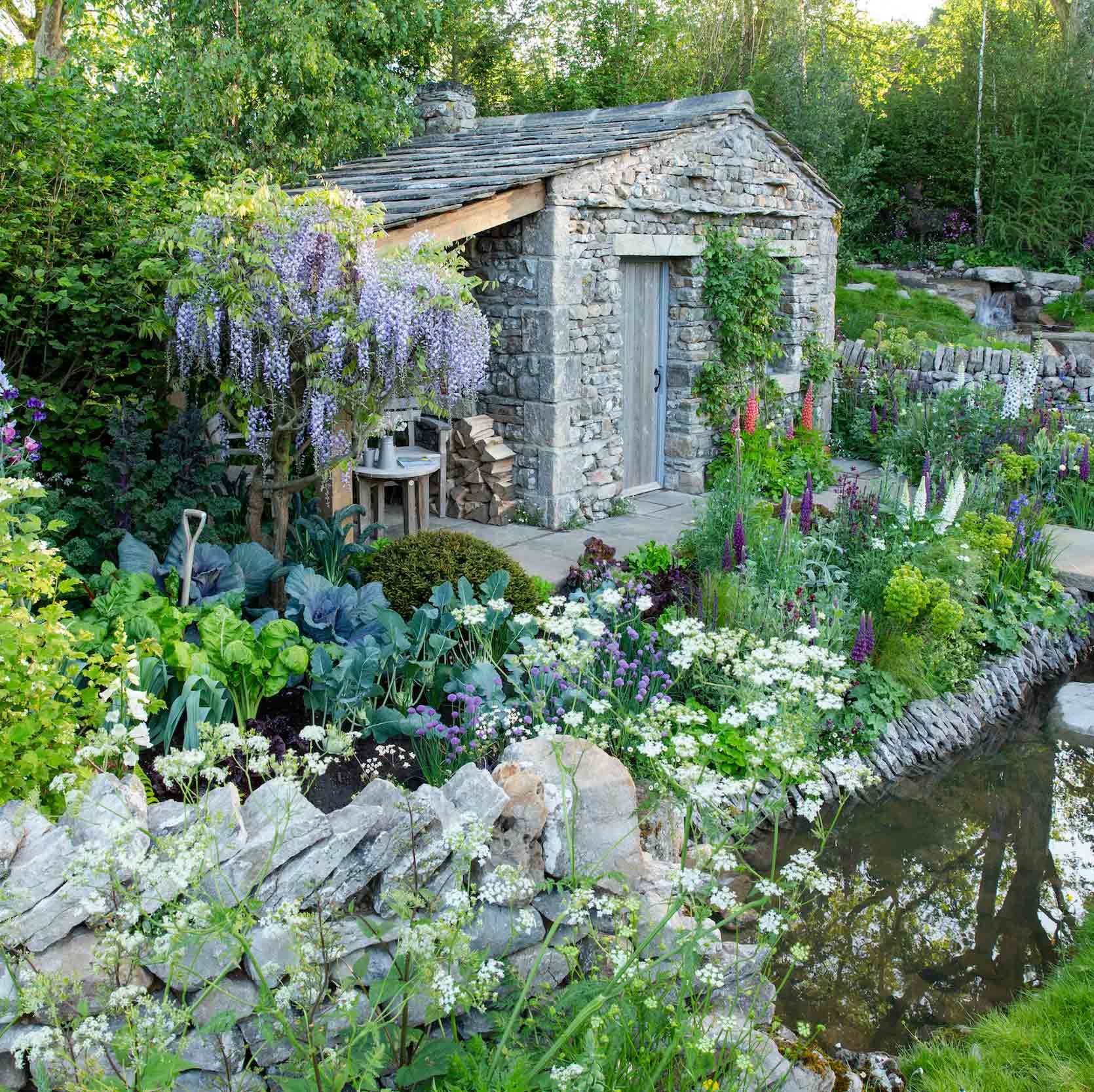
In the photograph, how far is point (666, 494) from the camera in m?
9.55

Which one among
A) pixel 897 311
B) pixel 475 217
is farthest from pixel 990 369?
pixel 475 217

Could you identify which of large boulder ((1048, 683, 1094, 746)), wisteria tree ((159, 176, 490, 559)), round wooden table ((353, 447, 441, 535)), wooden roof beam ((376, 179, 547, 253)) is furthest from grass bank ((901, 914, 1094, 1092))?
wooden roof beam ((376, 179, 547, 253))

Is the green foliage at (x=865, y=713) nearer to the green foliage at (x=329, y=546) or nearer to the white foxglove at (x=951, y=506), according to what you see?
the white foxglove at (x=951, y=506)

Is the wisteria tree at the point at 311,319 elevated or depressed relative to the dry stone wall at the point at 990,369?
elevated

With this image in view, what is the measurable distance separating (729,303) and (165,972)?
26.0 ft

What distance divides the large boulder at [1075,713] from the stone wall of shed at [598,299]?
12.5ft

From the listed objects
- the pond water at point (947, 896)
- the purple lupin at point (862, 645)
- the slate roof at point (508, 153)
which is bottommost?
the pond water at point (947, 896)

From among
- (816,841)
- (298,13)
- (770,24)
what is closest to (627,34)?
(770,24)

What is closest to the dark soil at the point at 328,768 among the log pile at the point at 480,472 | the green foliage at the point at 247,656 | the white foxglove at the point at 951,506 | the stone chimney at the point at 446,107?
the green foliage at the point at 247,656

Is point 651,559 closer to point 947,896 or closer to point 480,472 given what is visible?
point 480,472

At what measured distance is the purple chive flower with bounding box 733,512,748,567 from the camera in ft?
19.1

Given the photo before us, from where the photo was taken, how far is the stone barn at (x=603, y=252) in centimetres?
783

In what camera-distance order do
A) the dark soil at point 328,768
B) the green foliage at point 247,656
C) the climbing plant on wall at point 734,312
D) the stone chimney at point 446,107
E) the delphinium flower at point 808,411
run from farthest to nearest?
the stone chimney at point 446,107 → the delphinium flower at point 808,411 → the climbing plant on wall at point 734,312 → the green foliage at point 247,656 → the dark soil at point 328,768

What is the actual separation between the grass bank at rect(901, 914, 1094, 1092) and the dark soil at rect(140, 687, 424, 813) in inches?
86.3
